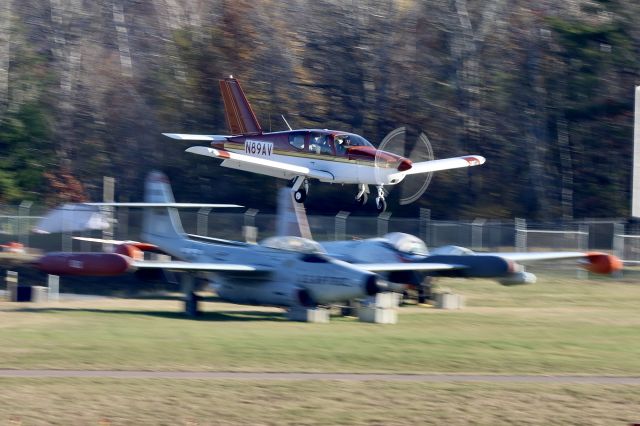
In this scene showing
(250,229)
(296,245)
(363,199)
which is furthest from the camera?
(363,199)

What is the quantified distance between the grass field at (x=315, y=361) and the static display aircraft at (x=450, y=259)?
1.09m

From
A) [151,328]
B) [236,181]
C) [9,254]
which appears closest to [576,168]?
[236,181]

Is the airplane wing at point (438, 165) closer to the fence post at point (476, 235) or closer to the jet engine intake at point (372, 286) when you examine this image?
the fence post at point (476, 235)

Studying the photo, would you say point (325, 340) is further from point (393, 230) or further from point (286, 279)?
point (393, 230)

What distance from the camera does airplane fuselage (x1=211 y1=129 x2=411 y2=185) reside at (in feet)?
125

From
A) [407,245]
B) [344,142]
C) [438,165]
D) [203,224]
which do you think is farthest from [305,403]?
[438,165]

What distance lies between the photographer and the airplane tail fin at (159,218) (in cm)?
3122

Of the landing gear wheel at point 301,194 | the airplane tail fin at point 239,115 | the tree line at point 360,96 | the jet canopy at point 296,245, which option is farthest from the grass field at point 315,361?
the tree line at point 360,96

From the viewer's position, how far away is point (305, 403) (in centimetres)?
1499

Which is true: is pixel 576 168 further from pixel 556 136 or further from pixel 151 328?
pixel 151 328

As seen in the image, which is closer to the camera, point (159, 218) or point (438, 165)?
point (159, 218)

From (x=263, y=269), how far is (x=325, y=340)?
21.4 ft

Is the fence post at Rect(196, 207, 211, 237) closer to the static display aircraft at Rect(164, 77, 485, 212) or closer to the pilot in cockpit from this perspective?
the static display aircraft at Rect(164, 77, 485, 212)

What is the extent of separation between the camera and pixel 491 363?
1803 cm
